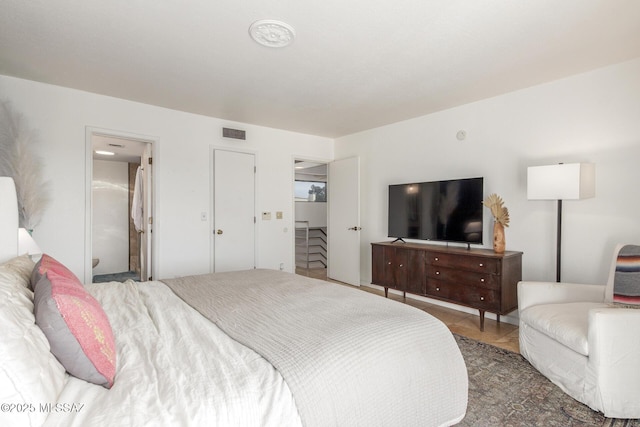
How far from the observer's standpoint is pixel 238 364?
3.76 feet

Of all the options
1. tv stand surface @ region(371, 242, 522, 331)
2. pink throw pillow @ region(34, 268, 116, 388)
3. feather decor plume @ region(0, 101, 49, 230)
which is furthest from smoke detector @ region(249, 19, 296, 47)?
tv stand surface @ region(371, 242, 522, 331)

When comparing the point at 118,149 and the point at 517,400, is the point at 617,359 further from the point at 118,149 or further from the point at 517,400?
the point at 118,149

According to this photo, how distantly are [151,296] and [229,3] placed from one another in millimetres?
1857

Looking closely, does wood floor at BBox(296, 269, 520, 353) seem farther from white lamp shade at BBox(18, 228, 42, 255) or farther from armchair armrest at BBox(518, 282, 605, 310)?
white lamp shade at BBox(18, 228, 42, 255)

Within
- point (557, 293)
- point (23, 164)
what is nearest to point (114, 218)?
point (23, 164)

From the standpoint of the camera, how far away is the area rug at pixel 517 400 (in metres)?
1.84

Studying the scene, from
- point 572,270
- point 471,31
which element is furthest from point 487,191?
point 471,31

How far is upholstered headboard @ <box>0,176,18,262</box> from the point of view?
5.75 ft

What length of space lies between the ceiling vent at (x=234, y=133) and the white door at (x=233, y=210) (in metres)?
0.22

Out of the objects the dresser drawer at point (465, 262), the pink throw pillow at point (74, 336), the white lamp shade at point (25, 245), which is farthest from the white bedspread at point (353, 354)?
the dresser drawer at point (465, 262)

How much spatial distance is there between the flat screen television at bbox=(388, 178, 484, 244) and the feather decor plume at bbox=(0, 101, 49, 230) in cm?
393

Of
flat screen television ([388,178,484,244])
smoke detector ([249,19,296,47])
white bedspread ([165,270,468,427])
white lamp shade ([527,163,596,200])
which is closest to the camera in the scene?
white bedspread ([165,270,468,427])

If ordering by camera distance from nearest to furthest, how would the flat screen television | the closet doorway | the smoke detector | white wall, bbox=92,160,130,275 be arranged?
the smoke detector, the flat screen television, the closet doorway, white wall, bbox=92,160,130,275

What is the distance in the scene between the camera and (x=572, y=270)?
120 inches
